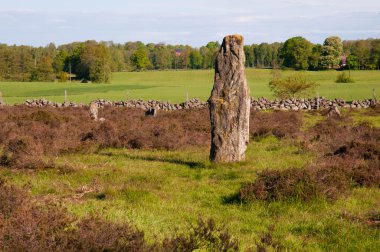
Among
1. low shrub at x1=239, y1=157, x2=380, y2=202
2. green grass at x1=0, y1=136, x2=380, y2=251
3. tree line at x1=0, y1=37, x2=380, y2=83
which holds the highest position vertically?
tree line at x1=0, y1=37, x2=380, y2=83

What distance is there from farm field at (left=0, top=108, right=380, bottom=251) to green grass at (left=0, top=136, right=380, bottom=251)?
22mm

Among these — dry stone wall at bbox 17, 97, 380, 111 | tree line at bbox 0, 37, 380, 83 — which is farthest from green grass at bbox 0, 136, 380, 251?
tree line at bbox 0, 37, 380, 83

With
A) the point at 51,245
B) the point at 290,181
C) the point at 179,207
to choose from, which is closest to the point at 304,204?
the point at 290,181

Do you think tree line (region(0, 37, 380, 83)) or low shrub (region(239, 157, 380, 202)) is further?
tree line (region(0, 37, 380, 83))

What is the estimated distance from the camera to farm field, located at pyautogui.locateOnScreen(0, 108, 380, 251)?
833 centimetres

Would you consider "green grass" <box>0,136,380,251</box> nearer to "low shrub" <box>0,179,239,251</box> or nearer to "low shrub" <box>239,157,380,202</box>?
"low shrub" <box>239,157,380,202</box>

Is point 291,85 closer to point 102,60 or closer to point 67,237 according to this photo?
point 67,237

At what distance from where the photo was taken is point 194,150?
57.5 feet

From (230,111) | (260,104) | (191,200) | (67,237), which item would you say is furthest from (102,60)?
(67,237)

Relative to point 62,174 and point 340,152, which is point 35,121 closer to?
point 62,174

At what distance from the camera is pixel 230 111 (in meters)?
14.0

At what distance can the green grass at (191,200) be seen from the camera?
8.14 m

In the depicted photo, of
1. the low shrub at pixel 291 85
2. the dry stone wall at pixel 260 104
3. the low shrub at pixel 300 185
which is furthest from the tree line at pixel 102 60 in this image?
the low shrub at pixel 300 185

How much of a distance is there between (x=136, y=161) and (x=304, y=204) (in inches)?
261
